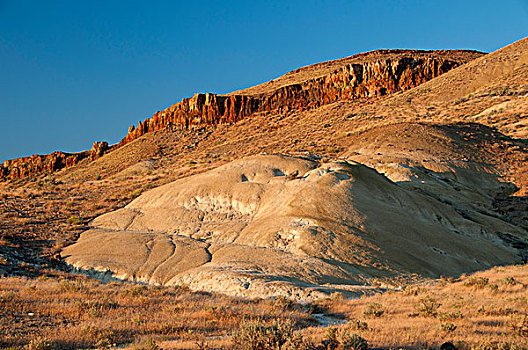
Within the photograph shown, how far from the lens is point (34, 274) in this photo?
16875 millimetres

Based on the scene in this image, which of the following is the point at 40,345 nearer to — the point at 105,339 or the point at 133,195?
the point at 105,339

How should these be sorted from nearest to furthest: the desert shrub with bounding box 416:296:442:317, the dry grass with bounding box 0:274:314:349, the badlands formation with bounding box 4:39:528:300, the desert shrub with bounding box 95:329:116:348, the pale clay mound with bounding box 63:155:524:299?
1. the desert shrub with bounding box 95:329:116:348
2. the dry grass with bounding box 0:274:314:349
3. the desert shrub with bounding box 416:296:442:317
4. the pale clay mound with bounding box 63:155:524:299
5. the badlands formation with bounding box 4:39:528:300

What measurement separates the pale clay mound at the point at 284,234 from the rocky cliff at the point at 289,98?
49.3 meters

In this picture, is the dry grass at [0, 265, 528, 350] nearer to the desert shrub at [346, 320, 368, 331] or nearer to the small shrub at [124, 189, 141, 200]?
the desert shrub at [346, 320, 368, 331]

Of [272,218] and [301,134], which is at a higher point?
[301,134]

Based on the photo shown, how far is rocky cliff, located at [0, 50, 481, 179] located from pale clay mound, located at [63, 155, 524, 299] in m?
49.3

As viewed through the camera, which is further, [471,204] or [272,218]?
[471,204]

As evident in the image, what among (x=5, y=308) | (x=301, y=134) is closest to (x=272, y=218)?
(x=5, y=308)

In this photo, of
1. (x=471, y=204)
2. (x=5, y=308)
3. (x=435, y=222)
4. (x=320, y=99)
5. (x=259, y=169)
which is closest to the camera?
(x=5, y=308)

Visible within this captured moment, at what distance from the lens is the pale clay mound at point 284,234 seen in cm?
1561

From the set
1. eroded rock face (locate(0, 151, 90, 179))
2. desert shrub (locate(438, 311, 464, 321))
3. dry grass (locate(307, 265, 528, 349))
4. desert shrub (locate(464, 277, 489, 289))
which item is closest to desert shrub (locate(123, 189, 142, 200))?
dry grass (locate(307, 265, 528, 349))

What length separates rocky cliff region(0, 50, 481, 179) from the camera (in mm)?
72438

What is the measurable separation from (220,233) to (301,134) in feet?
122

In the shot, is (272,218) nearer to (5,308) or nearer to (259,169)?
(259,169)
